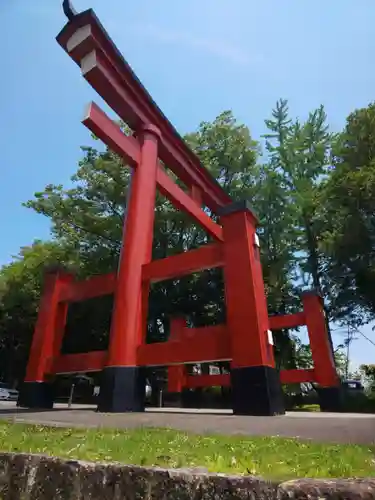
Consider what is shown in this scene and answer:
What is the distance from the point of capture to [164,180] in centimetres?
1116

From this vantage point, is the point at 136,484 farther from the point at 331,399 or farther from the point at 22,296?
the point at 22,296

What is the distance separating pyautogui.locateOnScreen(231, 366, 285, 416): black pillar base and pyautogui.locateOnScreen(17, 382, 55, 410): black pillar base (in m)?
5.78

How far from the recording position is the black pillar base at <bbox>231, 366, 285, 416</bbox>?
6871 millimetres

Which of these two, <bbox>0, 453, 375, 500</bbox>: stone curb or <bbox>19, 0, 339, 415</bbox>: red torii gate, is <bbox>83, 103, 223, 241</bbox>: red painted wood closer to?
<bbox>19, 0, 339, 415</bbox>: red torii gate

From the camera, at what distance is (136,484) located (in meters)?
Result: 1.89

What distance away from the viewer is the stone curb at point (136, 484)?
4.91 ft

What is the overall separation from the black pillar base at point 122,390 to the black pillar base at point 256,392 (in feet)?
7.17

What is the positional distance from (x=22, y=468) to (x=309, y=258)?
17182 millimetres

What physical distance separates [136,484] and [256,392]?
5.52 m

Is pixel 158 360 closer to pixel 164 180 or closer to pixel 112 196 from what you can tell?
pixel 164 180

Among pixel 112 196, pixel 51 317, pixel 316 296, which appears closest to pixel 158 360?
pixel 51 317

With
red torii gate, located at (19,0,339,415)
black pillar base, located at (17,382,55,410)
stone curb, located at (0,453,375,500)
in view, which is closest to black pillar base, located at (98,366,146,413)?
red torii gate, located at (19,0,339,415)

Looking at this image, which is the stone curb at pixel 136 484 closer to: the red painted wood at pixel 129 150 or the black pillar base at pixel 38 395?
the red painted wood at pixel 129 150

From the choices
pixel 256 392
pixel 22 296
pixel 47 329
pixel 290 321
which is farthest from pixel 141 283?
pixel 22 296
